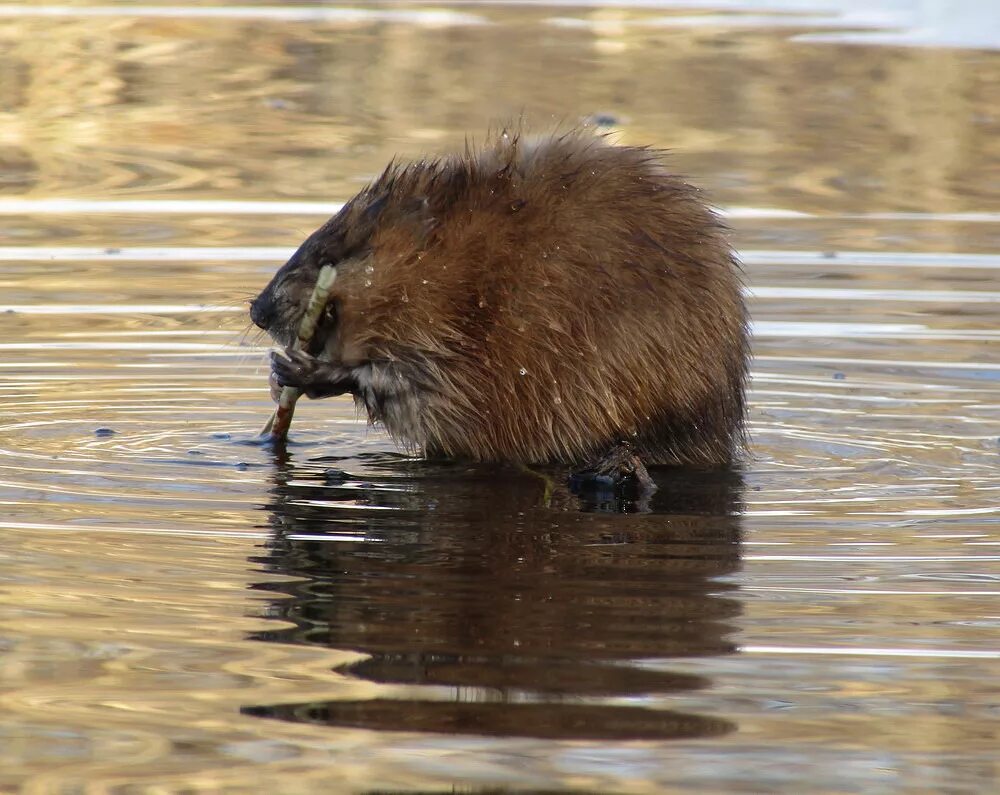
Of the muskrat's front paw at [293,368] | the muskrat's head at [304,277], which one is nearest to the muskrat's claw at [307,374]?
the muskrat's front paw at [293,368]

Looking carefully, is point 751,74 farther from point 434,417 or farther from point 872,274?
point 434,417

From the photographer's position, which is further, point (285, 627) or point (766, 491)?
point (766, 491)

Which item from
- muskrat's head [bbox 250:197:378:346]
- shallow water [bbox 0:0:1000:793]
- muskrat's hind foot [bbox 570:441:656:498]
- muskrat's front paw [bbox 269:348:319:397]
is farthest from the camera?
muskrat's head [bbox 250:197:378:346]

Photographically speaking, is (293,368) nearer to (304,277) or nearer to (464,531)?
(304,277)

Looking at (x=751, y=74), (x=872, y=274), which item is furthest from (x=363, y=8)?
(x=872, y=274)

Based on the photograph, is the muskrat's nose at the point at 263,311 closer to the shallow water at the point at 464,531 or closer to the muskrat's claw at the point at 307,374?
the muskrat's claw at the point at 307,374

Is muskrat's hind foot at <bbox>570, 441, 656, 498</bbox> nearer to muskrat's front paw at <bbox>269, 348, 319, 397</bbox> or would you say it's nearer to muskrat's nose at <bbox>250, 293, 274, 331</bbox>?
muskrat's front paw at <bbox>269, 348, 319, 397</bbox>

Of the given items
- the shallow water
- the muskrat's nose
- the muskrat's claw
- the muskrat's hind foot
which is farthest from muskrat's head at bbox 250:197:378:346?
the muskrat's hind foot

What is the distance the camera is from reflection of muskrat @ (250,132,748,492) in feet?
19.3

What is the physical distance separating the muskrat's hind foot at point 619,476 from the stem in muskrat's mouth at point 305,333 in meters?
0.95

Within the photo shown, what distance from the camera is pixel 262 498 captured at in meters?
5.51

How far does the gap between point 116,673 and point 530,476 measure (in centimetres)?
224

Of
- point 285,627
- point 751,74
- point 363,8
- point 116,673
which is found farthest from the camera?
point 363,8

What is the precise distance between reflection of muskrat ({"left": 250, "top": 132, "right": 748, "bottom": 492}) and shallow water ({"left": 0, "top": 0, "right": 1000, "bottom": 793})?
18 centimetres
